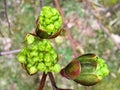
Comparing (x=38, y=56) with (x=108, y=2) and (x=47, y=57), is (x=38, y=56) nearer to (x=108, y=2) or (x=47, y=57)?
(x=47, y=57)

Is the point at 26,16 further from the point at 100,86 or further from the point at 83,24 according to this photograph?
the point at 100,86

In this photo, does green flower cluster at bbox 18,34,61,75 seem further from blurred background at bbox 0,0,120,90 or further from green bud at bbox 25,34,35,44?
blurred background at bbox 0,0,120,90

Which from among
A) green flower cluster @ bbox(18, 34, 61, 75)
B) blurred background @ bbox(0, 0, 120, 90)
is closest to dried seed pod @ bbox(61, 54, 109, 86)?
green flower cluster @ bbox(18, 34, 61, 75)

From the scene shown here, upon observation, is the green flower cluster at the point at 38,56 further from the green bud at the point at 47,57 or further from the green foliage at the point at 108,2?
the green foliage at the point at 108,2

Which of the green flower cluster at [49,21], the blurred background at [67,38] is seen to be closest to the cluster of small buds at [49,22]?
the green flower cluster at [49,21]

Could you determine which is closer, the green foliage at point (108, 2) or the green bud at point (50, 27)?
the green bud at point (50, 27)

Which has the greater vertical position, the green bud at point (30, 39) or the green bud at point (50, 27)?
the green bud at point (50, 27)

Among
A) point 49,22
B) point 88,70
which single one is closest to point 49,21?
point 49,22

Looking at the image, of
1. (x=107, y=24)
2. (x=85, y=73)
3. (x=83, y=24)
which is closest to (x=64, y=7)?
(x=83, y=24)
